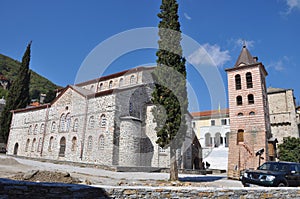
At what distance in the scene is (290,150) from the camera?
33000 millimetres

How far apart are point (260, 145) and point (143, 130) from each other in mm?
12433

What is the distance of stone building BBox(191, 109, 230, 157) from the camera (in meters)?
42.1

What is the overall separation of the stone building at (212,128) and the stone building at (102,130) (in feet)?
35.2

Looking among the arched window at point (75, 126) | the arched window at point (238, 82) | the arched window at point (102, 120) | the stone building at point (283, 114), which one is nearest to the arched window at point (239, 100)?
the arched window at point (238, 82)

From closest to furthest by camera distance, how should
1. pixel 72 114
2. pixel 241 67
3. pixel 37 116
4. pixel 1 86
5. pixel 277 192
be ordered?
pixel 277 192 < pixel 241 67 < pixel 72 114 < pixel 37 116 < pixel 1 86

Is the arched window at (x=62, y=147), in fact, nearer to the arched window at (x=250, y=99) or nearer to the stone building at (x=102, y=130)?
the stone building at (x=102, y=130)

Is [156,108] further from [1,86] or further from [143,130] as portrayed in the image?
[1,86]

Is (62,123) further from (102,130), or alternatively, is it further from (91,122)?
(102,130)

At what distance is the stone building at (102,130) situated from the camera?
24.0 m

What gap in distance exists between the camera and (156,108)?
48.6 ft

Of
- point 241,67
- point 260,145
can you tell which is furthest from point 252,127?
point 241,67

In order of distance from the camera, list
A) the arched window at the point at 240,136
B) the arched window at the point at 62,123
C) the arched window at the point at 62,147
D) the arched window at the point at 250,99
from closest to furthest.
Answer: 1. the arched window at the point at 240,136
2. the arched window at the point at 250,99
3. the arched window at the point at 62,147
4. the arched window at the point at 62,123

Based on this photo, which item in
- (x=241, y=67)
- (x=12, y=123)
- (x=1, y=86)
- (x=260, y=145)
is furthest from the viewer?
(x=1, y=86)

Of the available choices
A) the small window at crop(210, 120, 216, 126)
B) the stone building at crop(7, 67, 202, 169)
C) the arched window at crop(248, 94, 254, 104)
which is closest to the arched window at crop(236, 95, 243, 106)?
the arched window at crop(248, 94, 254, 104)
